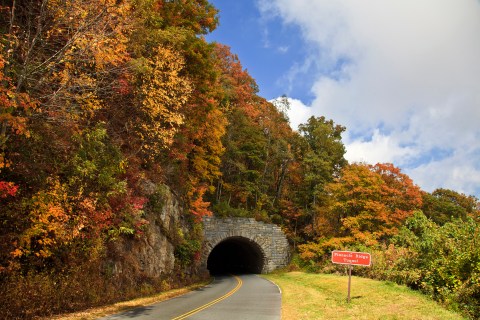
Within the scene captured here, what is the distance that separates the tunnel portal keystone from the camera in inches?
1335

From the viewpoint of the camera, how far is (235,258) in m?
48.3

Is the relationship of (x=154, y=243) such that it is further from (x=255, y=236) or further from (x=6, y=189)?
(x=255, y=236)

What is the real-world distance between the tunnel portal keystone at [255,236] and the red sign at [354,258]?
19.7 m

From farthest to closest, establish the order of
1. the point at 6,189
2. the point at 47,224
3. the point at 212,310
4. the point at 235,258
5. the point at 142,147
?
the point at 235,258 < the point at 142,147 < the point at 212,310 < the point at 47,224 < the point at 6,189

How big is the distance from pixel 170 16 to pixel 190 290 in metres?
16.1

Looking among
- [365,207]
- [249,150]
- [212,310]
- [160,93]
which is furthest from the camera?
[249,150]

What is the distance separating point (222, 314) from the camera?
12.2 m

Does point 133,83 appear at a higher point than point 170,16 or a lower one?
lower

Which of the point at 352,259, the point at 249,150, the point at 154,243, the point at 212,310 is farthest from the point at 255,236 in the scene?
the point at 212,310

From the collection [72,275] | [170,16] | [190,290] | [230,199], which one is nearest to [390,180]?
[230,199]

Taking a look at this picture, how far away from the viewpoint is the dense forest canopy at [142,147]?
933 centimetres

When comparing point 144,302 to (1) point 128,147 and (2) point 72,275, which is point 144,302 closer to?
(2) point 72,275

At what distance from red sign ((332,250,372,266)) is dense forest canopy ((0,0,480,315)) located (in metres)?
3.80

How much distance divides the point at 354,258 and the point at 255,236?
73.6 ft
